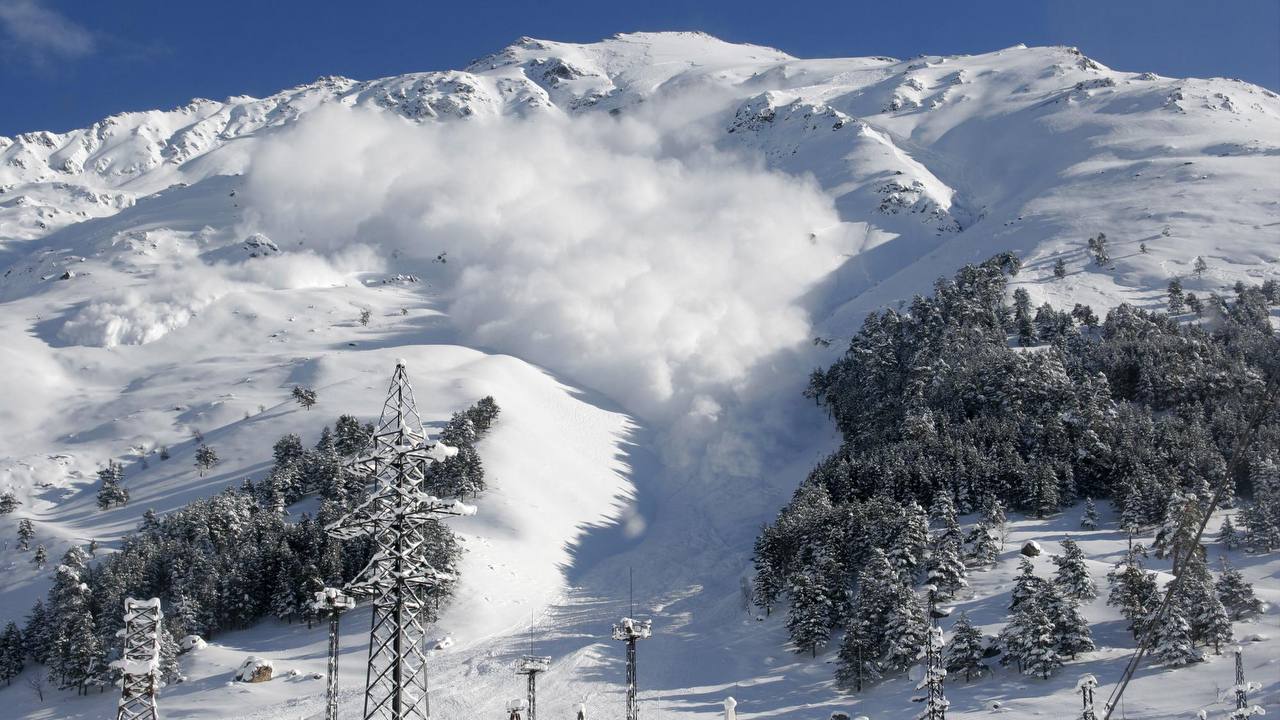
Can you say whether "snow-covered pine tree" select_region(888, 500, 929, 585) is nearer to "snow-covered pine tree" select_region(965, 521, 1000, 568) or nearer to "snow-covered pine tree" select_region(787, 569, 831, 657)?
"snow-covered pine tree" select_region(965, 521, 1000, 568)

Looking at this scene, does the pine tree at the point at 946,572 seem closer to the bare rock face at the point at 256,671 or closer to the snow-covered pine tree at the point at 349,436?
the bare rock face at the point at 256,671

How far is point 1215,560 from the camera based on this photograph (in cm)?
8144

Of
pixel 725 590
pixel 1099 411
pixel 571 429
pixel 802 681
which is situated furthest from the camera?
pixel 571 429

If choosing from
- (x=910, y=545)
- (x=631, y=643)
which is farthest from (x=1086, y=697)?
(x=910, y=545)

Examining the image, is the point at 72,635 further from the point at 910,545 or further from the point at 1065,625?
the point at 1065,625

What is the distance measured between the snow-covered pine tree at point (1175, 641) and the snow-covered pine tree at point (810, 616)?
24.1 metres

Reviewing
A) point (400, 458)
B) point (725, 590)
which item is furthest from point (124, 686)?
point (725, 590)

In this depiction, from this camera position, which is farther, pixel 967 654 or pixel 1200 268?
pixel 1200 268

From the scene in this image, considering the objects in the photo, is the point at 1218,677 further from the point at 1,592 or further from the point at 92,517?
the point at 92,517

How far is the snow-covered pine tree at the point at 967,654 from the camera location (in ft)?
219

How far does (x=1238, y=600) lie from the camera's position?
67.8 metres

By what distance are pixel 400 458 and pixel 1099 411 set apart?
102514 millimetres

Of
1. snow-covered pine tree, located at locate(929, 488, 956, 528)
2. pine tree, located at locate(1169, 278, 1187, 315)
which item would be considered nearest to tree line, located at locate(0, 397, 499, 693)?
snow-covered pine tree, located at locate(929, 488, 956, 528)

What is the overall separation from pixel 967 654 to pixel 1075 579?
1219 cm
